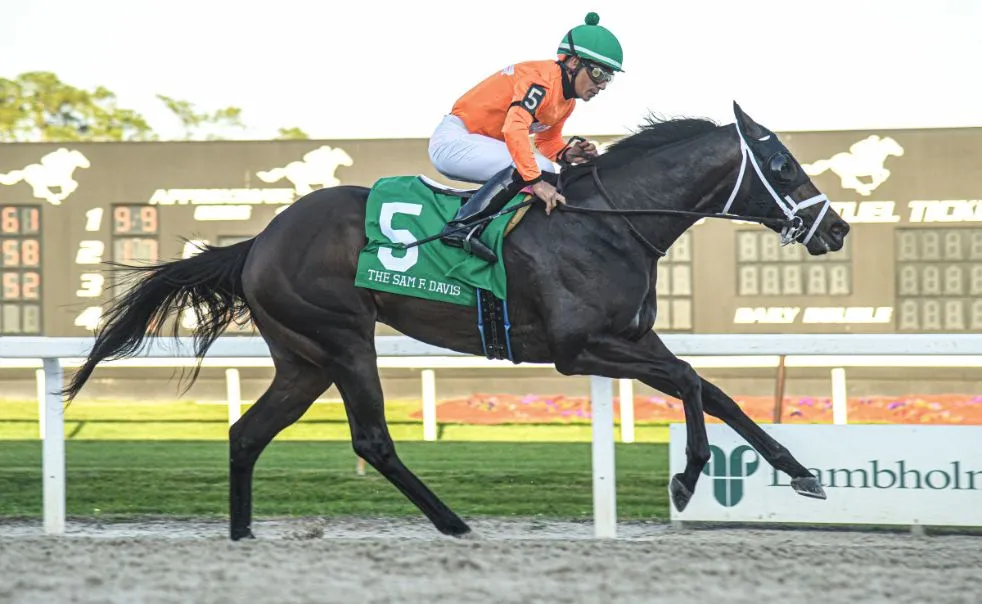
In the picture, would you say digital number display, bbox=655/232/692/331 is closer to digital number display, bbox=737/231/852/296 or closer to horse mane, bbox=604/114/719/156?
digital number display, bbox=737/231/852/296

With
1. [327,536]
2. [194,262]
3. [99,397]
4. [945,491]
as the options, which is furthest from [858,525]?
[99,397]

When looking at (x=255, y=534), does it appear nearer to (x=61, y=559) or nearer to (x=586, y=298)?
(x=61, y=559)

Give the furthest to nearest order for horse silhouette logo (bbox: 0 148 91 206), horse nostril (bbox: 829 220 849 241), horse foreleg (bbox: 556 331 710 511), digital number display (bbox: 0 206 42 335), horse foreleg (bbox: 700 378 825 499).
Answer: horse silhouette logo (bbox: 0 148 91 206)
digital number display (bbox: 0 206 42 335)
horse nostril (bbox: 829 220 849 241)
horse foreleg (bbox: 700 378 825 499)
horse foreleg (bbox: 556 331 710 511)

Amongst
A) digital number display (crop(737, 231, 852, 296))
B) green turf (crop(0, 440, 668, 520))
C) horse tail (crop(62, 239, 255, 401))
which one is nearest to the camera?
horse tail (crop(62, 239, 255, 401))

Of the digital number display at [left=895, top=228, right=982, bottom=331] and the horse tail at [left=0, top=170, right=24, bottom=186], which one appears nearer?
the digital number display at [left=895, top=228, right=982, bottom=331]

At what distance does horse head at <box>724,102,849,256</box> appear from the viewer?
4809 mm

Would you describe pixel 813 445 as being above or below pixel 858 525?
above

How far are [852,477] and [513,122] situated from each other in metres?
1.89

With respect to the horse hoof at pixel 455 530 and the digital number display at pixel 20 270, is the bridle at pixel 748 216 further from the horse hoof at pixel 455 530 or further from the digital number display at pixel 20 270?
the digital number display at pixel 20 270

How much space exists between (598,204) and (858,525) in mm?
1657

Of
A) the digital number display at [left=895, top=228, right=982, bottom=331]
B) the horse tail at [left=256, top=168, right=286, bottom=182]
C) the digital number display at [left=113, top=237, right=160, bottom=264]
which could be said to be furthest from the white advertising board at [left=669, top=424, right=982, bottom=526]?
the digital number display at [left=113, top=237, right=160, bottom=264]

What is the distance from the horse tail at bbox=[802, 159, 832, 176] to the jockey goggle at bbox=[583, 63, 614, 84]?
8.19 metres

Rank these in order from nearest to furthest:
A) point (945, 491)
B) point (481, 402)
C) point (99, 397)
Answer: point (945, 491) → point (481, 402) → point (99, 397)

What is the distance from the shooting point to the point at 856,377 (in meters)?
12.5
